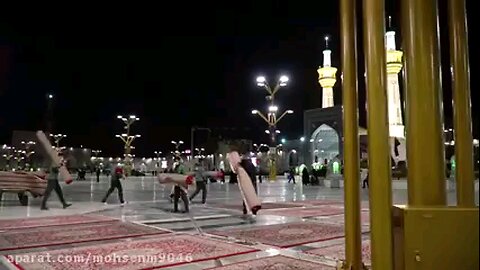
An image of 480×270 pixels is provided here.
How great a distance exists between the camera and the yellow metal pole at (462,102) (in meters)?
2.51

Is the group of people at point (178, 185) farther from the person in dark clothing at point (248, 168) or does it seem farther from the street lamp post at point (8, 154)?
the street lamp post at point (8, 154)

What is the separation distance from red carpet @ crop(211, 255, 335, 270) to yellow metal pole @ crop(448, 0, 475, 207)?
10.0 feet

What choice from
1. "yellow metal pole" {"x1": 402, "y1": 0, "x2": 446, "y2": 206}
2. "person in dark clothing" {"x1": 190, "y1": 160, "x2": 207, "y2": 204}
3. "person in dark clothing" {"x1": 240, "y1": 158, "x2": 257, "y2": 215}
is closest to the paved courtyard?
"person in dark clothing" {"x1": 240, "y1": 158, "x2": 257, "y2": 215}

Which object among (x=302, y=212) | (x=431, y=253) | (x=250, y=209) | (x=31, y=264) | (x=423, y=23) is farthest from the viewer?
(x=302, y=212)

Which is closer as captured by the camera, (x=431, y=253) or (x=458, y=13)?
(x=431, y=253)

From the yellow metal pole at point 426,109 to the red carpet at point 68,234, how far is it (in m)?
6.58

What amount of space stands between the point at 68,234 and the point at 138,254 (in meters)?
2.67

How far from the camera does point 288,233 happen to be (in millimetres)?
8336

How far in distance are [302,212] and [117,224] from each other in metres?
5.19

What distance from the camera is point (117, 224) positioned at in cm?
973

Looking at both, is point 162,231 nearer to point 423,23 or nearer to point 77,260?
point 77,260

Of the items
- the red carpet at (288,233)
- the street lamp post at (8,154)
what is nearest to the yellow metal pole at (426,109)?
the red carpet at (288,233)

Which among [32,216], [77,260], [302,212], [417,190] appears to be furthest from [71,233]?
[417,190]

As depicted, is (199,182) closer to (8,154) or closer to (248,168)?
(248,168)
